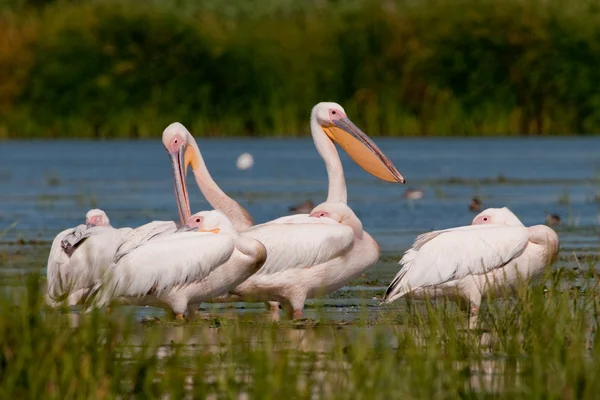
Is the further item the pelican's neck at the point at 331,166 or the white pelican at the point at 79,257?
the pelican's neck at the point at 331,166

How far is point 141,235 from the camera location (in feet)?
27.3

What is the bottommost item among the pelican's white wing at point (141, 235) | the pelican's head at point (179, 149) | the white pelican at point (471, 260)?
the white pelican at point (471, 260)

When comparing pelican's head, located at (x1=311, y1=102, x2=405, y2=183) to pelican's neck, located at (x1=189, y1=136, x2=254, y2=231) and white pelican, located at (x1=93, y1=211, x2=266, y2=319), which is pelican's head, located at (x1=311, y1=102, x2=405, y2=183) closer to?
pelican's neck, located at (x1=189, y1=136, x2=254, y2=231)

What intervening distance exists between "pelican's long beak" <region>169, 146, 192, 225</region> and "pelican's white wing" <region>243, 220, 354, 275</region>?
4.06ft

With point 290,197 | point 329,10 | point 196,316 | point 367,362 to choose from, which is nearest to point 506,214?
point 196,316

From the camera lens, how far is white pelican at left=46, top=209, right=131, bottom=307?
804cm

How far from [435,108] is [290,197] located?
30.1 ft

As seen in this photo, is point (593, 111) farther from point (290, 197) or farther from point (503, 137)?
point (290, 197)

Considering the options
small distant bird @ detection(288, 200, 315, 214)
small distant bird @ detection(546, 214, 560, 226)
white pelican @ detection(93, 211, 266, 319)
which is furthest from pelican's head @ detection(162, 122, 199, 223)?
small distant bird @ detection(288, 200, 315, 214)

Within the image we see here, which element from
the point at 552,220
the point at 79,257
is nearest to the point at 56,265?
the point at 79,257

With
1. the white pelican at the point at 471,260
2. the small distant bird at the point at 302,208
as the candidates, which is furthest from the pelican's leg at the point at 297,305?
the small distant bird at the point at 302,208

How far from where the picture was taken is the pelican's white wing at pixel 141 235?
7.90 m

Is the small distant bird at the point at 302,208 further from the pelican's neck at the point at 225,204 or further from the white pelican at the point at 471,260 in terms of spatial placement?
the white pelican at the point at 471,260

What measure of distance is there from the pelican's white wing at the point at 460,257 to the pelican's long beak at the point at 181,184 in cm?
205
